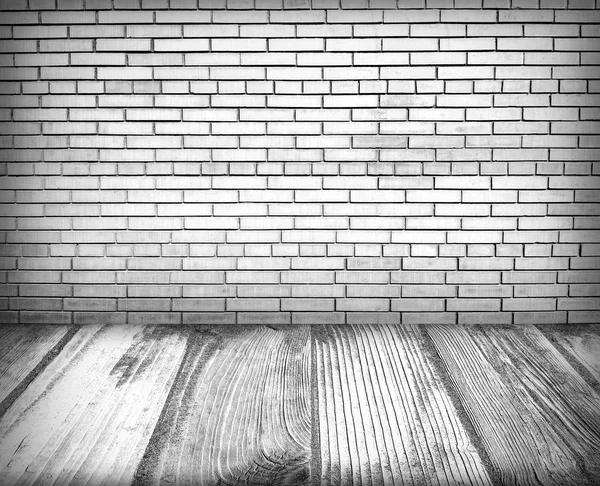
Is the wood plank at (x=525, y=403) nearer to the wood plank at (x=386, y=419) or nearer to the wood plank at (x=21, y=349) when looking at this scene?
the wood plank at (x=386, y=419)

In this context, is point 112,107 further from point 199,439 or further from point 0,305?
point 199,439

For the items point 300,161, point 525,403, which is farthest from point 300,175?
point 525,403

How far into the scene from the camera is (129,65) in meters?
3.32

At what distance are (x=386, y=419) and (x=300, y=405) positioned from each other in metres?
0.38

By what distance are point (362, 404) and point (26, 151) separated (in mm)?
2583

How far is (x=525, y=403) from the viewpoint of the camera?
2.38m

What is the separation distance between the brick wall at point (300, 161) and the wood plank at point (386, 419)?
498 mm

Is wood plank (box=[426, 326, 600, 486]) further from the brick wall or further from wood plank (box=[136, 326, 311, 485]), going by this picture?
wood plank (box=[136, 326, 311, 485])

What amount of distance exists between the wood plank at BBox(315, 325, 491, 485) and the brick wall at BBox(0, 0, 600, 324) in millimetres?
498

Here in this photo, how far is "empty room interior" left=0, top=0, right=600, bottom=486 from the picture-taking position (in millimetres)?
3293

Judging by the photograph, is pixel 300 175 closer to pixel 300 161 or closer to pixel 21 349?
pixel 300 161

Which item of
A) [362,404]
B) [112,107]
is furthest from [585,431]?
[112,107]

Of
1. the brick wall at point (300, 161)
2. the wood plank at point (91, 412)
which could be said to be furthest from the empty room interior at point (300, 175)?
the wood plank at point (91, 412)

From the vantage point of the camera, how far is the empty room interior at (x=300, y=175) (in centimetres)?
329
